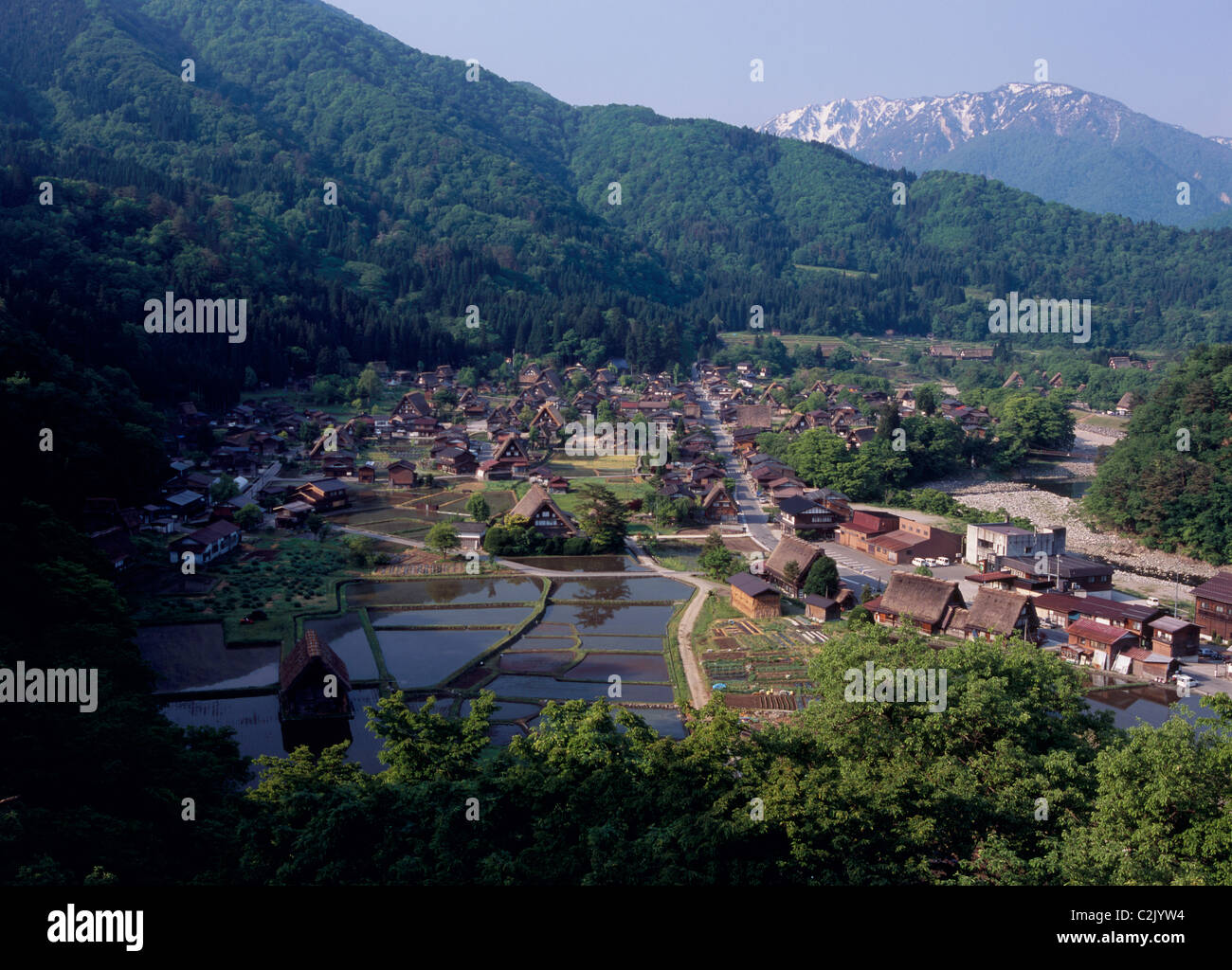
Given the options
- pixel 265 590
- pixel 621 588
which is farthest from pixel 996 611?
pixel 265 590

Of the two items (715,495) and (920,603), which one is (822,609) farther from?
(715,495)

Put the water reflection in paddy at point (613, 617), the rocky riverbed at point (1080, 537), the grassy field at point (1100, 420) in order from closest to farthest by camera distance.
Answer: the water reflection in paddy at point (613, 617) < the rocky riverbed at point (1080, 537) < the grassy field at point (1100, 420)

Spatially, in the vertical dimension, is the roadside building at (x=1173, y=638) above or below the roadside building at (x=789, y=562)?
below

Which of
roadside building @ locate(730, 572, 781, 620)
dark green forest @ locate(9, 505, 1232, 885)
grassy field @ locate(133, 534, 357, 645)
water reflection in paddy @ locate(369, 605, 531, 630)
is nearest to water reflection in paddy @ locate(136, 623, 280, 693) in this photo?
grassy field @ locate(133, 534, 357, 645)

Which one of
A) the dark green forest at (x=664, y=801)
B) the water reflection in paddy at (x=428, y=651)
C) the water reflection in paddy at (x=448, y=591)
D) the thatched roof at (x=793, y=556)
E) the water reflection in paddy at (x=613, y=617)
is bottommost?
the water reflection in paddy at (x=428, y=651)

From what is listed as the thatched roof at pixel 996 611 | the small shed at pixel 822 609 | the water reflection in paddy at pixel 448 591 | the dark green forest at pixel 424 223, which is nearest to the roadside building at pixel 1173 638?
the thatched roof at pixel 996 611

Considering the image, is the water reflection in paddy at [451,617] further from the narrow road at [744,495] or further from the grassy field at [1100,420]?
the grassy field at [1100,420]

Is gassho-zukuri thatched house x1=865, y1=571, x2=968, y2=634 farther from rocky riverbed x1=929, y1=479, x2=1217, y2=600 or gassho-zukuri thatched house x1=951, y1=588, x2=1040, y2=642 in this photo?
rocky riverbed x1=929, y1=479, x2=1217, y2=600

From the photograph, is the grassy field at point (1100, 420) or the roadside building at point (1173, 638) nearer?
the roadside building at point (1173, 638)
